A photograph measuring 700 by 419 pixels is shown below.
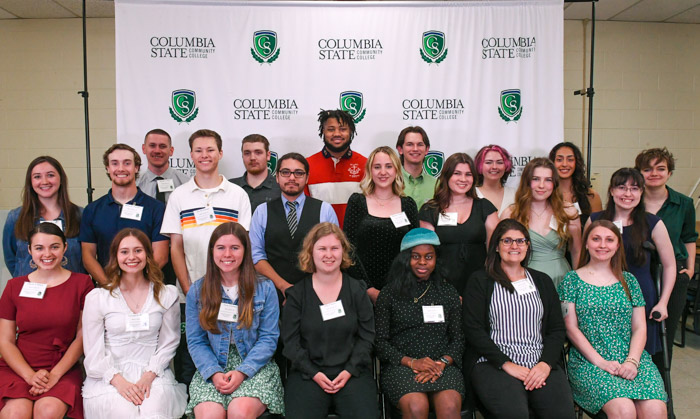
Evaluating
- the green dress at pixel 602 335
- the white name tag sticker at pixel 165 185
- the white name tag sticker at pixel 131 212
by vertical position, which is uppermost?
the white name tag sticker at pixel 165 185

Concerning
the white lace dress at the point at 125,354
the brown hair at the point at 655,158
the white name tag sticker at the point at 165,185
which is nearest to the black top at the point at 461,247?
the brown hair at the point at 655,158

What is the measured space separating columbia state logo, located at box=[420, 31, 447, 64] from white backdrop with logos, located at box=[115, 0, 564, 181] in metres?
0.01

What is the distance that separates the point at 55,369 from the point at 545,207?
2.90 m

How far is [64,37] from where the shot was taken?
18.0 ft

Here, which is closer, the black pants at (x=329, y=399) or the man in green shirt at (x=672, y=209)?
the black pants at (x=329, y=399)

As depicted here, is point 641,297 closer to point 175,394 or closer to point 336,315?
point 336,315

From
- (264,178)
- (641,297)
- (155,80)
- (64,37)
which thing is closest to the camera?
(641,297)

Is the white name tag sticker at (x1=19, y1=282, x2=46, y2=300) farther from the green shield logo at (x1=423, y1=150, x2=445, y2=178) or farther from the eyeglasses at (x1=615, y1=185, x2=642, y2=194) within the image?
the eyeglasses at (x1=615, y1=185, x2=642, y2=194)

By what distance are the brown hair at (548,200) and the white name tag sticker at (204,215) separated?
1.84 metres

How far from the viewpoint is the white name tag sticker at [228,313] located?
2494 mm

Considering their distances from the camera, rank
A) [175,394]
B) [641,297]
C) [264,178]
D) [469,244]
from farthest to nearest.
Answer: [264,178] → [469,244] → [641,297] → [175,394]

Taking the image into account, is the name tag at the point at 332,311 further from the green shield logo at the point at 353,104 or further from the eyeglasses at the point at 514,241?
the green shield logo at the point at 353,104

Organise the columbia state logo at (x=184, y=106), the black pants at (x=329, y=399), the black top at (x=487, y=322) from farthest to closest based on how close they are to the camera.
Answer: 1. the columbia state logo at (x=184, y=106)
2. the black top at (x=487, y=322)
3. the black pants at (x=329, y=399)

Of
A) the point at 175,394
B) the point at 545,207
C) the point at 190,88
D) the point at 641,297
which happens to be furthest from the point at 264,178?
the point at 641,297
